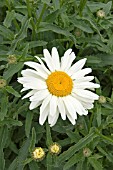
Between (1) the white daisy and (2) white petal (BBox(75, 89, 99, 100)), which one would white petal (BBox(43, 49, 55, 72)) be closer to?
(1) the white daisy

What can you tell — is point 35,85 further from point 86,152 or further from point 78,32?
Answer: point 78,32

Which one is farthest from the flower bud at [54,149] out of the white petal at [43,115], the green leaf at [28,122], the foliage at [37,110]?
the green leaf at [28,122]

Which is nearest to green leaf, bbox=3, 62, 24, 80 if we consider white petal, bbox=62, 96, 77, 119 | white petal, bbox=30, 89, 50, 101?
white petal, bbox=30, 89, 50, 101

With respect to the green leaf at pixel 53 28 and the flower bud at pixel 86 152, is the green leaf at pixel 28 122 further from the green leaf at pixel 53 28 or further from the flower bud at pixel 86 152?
the green leaf at pixel 53 28

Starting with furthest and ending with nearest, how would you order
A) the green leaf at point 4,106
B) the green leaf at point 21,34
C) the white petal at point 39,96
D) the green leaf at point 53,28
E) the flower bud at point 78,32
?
the flower bud at point 78,32
the green leaf at point 53,28
the green leaf at point 21,34
the green leaf at point 4,106
the white petal at point 39,96

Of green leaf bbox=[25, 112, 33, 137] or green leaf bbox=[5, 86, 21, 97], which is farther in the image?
green leaf bbox=[25, 112, 33, 137]

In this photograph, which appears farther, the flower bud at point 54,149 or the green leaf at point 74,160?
the green leaf at point 74,160

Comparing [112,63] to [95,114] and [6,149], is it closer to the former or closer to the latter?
[95,114]
